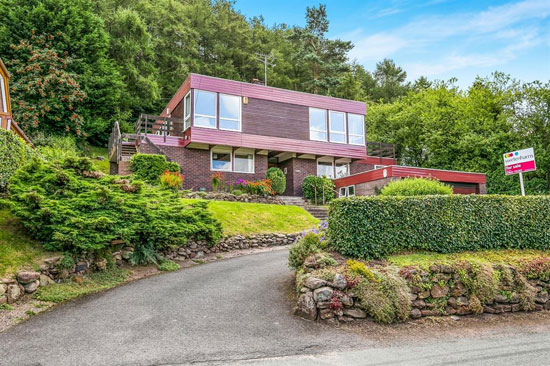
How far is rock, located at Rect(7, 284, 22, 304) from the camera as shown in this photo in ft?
20.9

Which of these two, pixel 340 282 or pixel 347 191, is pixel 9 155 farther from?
pixel 347 191

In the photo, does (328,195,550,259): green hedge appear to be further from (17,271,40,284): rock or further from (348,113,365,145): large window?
(348,113,365,145): large window

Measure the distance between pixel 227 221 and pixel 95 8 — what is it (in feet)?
95.0

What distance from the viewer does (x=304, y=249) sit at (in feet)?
26.6

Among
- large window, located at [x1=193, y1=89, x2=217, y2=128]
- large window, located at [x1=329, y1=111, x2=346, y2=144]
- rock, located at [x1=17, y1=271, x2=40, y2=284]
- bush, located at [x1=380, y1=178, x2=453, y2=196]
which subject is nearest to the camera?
rock, located at [x1=17, y1=271, x2=40, y2=284]

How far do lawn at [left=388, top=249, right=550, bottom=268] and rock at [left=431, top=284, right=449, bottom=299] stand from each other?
412 millimetres

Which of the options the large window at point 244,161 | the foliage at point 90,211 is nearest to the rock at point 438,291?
the foliage at point 90,211

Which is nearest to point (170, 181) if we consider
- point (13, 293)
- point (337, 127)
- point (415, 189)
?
point (13, 293)

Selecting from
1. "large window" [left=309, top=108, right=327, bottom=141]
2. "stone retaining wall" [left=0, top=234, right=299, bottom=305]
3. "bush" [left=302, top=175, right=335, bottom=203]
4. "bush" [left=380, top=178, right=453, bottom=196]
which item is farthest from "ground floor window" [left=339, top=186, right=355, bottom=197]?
"bush" [left=380, top=178, right=453, bottom=196]

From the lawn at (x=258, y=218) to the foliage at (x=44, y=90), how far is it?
15720 millimetres

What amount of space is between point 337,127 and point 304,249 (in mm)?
16461

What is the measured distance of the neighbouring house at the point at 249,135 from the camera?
19.3 m

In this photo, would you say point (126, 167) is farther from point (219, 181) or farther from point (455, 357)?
point (455, 357)

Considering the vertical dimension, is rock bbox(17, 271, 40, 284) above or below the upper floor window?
below
